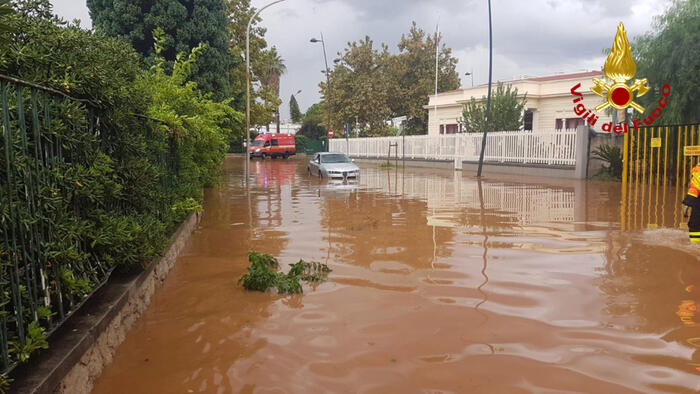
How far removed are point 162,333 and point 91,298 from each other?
2.10 feet

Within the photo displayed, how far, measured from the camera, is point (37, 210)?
9.80 ft

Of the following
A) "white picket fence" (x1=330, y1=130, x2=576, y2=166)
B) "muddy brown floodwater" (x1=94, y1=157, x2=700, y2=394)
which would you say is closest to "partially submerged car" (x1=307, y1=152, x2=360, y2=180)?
"white picket fence" (x1=330, y1=130, x2=576, y2=166)

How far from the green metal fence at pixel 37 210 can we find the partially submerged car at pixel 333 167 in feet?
56.5

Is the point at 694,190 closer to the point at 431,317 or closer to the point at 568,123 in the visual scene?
the point at 431,317

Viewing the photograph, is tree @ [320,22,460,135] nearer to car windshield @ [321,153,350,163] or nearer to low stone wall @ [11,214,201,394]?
car windshield @ [321,153,350,163]

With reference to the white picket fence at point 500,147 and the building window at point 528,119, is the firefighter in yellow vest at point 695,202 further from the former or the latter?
the building window at point 528,119

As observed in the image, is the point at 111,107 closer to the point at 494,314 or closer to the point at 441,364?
the point at 441,364

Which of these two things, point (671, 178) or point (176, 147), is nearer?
point (176, 147)

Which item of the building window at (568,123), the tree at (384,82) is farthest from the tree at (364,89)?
the building window at (568,123)

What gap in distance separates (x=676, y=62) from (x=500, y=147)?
377 inches

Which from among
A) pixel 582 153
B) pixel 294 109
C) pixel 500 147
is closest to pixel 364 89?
pixel 500 147

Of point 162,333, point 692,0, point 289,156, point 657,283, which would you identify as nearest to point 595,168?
point 692,0

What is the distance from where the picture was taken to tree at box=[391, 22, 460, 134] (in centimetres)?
4897

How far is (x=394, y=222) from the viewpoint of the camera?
32.4 feet
